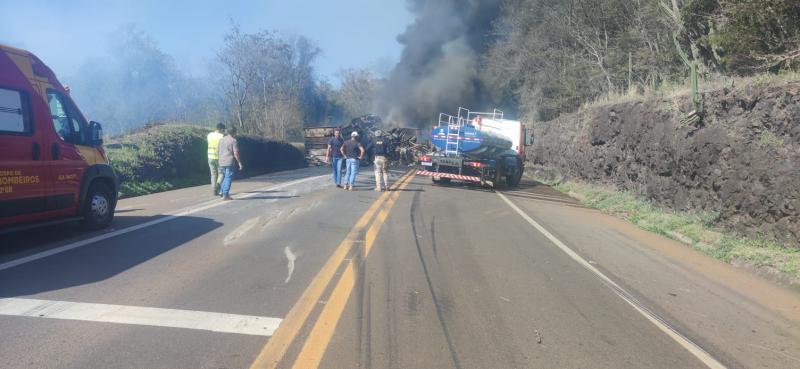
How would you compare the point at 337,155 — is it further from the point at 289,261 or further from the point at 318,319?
the point at 318,319

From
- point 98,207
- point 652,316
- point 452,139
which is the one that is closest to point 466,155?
point 452,139

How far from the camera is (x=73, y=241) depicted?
7.22m

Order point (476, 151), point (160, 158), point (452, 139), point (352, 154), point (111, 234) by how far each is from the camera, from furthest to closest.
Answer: point (452, 139), point (476, 151), point (160, 158), point (352, 154), point (111, 234)

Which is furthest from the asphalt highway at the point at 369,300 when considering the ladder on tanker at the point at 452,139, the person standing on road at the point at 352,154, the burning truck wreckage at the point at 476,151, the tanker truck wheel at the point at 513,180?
the tanker truck wheel at the point at 513,180

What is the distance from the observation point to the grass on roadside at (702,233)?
24.4ft

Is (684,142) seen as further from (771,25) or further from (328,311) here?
(328,311)

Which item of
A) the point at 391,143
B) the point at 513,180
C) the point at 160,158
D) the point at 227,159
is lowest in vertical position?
the point at 513,180

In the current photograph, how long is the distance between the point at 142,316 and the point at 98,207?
14.3 ft

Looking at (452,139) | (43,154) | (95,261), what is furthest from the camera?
(452,139)

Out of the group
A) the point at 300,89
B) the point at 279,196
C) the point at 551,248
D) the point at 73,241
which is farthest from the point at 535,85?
the point at 73,241

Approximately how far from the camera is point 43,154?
7082 millimetres

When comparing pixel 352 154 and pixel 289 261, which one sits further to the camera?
pixel 352 154

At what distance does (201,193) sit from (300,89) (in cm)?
3573

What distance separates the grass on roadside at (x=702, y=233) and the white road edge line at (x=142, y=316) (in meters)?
6.32
